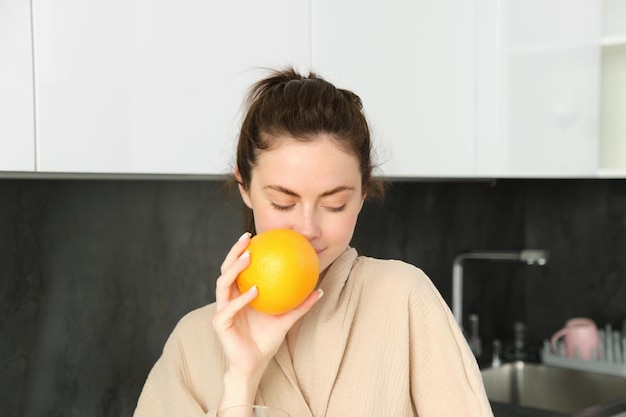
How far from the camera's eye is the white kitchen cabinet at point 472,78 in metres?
1.75

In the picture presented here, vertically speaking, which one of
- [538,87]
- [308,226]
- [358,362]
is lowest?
[358,362]

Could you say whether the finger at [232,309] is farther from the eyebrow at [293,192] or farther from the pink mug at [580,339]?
the pink mug at [580,339]

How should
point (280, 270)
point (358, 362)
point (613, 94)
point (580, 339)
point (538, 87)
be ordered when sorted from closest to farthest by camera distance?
point (280, 270) < point (358, 362) < point (538, 87) < point (613, 94) < point (580, 339)

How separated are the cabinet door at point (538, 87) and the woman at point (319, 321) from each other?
0.74 meters

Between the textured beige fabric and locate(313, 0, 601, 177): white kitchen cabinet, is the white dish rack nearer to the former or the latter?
locate(313, 0, 601, 177): white kitchen cabinet

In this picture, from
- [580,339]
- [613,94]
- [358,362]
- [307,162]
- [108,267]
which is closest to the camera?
[307,162]

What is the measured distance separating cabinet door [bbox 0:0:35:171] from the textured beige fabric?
16.7 inches

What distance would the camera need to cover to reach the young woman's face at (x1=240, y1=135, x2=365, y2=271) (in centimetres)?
118

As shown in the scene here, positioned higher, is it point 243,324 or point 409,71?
point 409,71

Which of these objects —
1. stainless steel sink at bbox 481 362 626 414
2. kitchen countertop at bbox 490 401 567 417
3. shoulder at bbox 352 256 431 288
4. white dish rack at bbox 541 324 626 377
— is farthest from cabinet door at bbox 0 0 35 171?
white dish rack at bbox 541 324 626 377

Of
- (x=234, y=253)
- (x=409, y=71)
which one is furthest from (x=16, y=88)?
(x=409, y=71)

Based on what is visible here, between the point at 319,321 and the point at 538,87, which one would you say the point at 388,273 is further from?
the point at 538,87

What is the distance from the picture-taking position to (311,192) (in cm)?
118

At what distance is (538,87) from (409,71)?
0.44m
